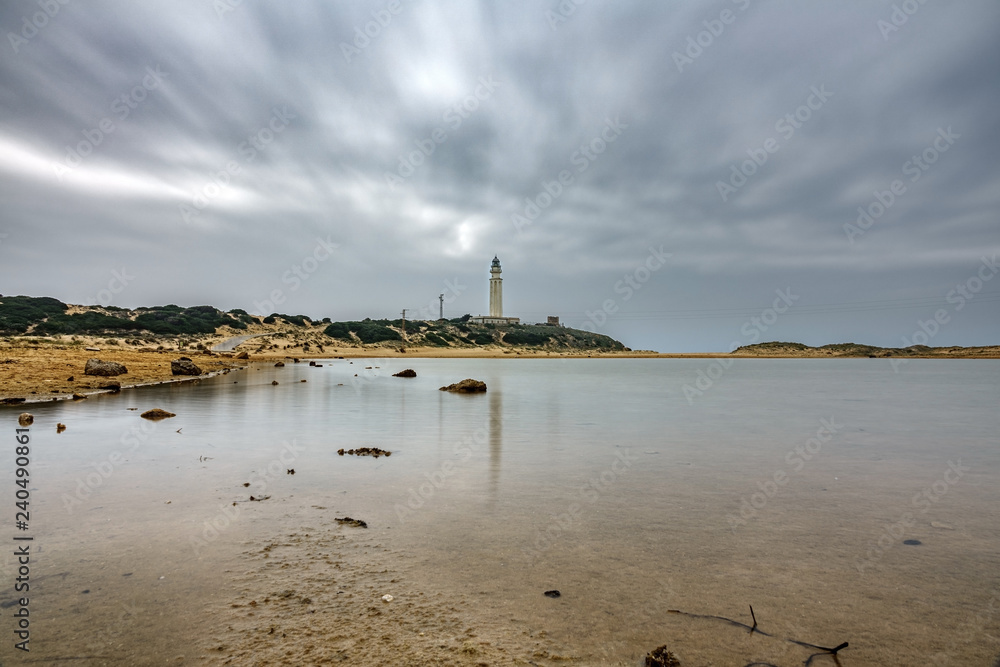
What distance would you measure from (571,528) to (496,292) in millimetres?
171836

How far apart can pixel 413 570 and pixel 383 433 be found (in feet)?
28.2

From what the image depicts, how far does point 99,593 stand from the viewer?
14.2 feet

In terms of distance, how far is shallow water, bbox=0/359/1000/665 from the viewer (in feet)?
12.9

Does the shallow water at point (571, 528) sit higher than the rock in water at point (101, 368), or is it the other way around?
the rock in water at point (101, 368)

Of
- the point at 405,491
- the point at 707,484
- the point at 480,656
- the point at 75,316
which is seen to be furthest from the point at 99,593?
the point at 75,316

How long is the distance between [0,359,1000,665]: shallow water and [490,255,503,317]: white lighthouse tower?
162 meters

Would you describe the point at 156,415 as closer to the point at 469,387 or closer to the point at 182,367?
the point at 469,387

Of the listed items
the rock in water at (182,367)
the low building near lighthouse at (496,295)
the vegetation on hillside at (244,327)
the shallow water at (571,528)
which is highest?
the low building near lighthouse at (496,295)

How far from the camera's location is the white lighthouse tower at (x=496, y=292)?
176 metres

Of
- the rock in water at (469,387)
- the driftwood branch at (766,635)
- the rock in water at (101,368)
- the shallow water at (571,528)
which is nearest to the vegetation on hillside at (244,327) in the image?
the rock in water at (101,368)

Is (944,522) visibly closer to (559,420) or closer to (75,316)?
(559,420)

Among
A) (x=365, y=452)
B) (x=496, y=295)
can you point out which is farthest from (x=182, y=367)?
(x=496, y=295)

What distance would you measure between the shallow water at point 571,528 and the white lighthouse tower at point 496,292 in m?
162

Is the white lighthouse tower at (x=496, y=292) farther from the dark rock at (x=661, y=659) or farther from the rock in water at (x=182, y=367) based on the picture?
the dark rock at (x=661, y=659)
